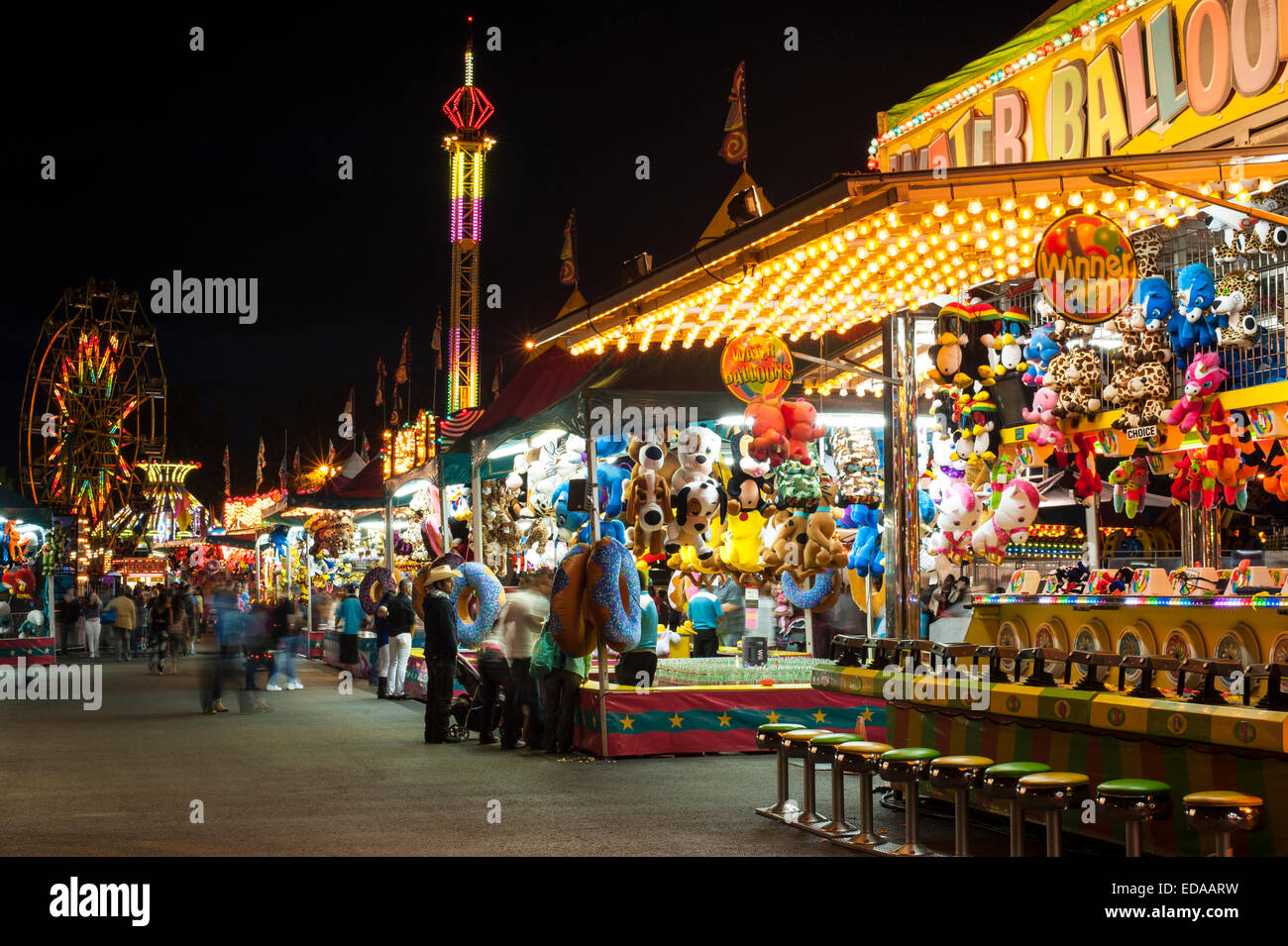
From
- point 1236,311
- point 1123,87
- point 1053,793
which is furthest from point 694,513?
point 1053,793

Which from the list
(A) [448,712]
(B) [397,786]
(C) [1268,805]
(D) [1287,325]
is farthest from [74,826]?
(D) [1287,325]

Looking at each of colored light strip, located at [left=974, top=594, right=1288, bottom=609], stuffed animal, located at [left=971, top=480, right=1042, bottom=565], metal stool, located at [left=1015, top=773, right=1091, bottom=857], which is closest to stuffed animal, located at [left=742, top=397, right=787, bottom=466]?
stuffed animal, located at [left=971, top=480, right=1042, bottom=565]

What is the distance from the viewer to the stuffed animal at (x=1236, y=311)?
9062 millimetres

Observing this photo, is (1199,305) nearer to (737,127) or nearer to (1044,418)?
(1044,418)

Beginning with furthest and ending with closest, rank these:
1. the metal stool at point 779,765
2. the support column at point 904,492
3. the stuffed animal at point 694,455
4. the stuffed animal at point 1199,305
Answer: the stuffed animal at point 694,455, the support column at point 904,492, the stuffed animal at point 1199,305, the metal stool at point 779,765

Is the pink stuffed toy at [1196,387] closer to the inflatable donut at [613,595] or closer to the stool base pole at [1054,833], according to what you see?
the stool base pole at [1054,833]

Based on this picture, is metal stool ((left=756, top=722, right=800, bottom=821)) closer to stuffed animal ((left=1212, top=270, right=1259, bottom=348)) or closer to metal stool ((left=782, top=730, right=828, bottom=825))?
metal stool ((left=782, top=730, right=828, bottom=825))

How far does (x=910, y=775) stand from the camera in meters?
6.96

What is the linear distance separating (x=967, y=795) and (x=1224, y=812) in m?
1.73

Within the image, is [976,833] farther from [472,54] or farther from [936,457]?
[472,54]

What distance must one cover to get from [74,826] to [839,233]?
592 centimetres

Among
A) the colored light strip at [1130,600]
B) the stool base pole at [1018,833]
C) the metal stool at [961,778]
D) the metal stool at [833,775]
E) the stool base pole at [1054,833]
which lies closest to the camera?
the stool base pole at [1054,833]

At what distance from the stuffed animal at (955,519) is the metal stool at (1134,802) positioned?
4827 mm

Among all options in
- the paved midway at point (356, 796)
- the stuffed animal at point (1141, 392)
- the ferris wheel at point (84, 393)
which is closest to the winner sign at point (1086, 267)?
the stuffed animal at point (1141, 392)
